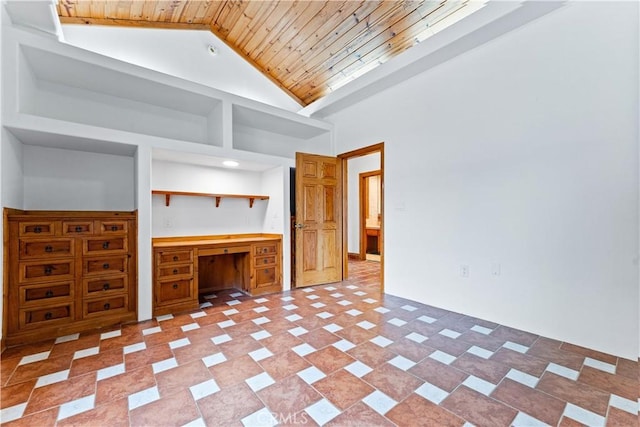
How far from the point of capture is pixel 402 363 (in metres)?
1.93

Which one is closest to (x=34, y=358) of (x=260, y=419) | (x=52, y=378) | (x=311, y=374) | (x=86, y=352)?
(x=86, y=352)

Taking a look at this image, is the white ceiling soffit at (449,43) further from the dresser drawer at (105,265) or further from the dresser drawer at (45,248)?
the dresser drawer at (45,248)

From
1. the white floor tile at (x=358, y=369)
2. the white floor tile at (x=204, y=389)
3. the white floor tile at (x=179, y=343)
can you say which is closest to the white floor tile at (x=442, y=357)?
the white floor tile at (x=358, y=369)

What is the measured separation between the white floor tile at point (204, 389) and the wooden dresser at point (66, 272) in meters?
1.55

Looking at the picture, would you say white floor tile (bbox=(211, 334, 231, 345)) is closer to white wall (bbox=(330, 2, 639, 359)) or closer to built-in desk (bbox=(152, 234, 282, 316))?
built-in desk (bbox=(152, 234, 282, 316))

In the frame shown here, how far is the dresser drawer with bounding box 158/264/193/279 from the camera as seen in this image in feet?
9.64

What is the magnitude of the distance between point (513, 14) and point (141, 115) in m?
4.09

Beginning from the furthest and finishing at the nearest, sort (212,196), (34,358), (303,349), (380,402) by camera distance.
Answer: (212,196)
(303,349)
(34,358)
(380,402)

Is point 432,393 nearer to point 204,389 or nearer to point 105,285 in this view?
point 204,389

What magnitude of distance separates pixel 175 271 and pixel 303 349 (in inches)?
69.9

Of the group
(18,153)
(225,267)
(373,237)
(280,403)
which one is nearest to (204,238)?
(225,267)

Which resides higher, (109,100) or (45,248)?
(109,100)

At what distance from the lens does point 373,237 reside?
7.22 m

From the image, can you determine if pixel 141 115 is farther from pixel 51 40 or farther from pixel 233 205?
pixel 233 205
